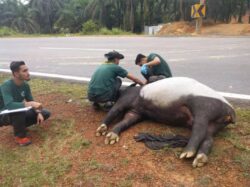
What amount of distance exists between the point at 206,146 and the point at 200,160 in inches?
8.6

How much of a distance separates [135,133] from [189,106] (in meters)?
0.71

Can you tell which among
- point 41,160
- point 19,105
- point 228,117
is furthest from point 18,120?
point 228,117

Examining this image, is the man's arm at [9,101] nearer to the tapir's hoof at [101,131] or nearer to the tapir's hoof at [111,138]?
the tapir's hoof at [101,131]

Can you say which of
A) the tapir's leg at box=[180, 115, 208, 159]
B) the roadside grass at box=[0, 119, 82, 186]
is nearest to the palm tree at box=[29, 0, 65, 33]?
the roadside grass at box=[0, 119, 82, 186]

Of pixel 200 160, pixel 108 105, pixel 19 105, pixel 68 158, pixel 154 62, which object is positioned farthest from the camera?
pixel 154 62

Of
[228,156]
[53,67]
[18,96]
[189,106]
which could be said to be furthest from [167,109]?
[53,67]

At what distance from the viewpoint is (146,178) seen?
348cm

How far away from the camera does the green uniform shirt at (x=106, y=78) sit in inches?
195

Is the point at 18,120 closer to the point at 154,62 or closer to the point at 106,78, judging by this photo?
the point at 106,78

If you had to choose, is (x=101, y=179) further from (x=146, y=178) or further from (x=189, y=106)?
(x=189, y=106)

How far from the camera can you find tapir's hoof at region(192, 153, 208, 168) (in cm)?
352

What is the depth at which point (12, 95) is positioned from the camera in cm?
460

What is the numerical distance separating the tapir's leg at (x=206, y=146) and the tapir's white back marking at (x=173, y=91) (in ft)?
1.13

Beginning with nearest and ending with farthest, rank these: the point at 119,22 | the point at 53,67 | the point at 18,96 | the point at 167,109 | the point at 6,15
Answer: the point at 167,109, the point at 18,96, the point at 53,67, the point at 119,22, the point at 6,15
